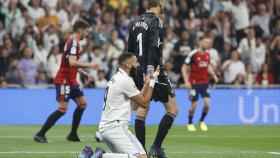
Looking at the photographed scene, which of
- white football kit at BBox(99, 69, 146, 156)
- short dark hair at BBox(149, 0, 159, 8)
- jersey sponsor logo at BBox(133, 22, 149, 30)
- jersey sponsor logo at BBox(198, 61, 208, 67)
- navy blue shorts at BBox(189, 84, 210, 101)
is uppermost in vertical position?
short dark hair at BBox(149, 0, 159, 8)

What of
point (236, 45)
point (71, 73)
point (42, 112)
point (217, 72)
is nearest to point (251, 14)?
point (236, 45)

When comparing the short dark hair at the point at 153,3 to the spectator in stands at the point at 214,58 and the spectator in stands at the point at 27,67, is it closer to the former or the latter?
the spectator in stands at the point at 27,67

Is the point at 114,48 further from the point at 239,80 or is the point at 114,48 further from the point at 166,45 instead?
the point at 239,80

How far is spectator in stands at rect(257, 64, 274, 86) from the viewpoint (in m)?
25.5

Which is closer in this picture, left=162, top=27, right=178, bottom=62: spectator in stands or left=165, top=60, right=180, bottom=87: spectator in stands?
left=165, top=60, right=180, bottom=87: spectator in stands

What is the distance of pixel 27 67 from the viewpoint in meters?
23.4

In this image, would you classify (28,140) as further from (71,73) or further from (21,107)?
(21,107)

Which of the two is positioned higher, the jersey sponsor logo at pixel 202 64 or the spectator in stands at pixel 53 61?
the jersey sponsor logo at pixel 202 64

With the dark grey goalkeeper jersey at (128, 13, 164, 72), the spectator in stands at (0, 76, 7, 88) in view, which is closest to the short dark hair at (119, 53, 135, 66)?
the dark grey goalkeeper jersey at (128, 13, 164, 72)

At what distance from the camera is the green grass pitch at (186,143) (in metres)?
13.1

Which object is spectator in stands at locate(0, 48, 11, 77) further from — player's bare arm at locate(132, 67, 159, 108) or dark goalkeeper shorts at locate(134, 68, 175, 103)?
player's bare arm at locate(132, 67, 159, 108)

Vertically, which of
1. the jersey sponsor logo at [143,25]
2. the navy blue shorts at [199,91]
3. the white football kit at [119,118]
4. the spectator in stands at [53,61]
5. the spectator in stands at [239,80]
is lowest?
the spectator in stands at [239,80]

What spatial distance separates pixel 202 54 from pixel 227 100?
3.46 m

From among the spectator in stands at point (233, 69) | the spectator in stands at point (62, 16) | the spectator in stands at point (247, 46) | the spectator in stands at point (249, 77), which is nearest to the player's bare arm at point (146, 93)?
the spectator in stands at point (62, 16)
